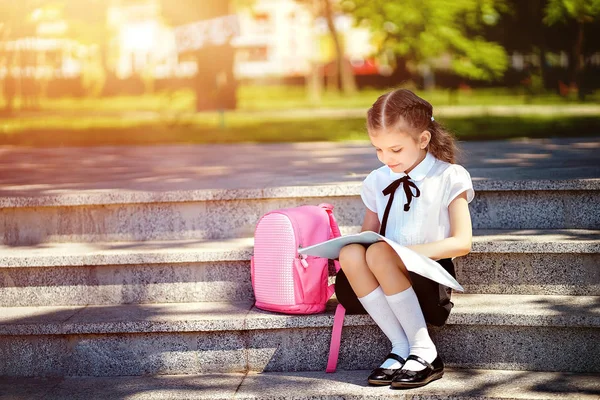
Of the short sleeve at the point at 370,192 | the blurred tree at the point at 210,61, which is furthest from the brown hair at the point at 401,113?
the blurred tree at the point at 210,61

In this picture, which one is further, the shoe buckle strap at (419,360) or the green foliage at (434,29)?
the green foliage at (434,29)

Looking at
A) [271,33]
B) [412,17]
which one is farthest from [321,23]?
[271,33]

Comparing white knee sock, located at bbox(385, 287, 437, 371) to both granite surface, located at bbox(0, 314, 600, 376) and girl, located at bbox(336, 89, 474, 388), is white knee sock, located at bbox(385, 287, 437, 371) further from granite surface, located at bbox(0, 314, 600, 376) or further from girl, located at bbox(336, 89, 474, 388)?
granite surface, located at bbox(0, 314, 600, 376)

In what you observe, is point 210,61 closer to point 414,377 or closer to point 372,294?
point 372,294

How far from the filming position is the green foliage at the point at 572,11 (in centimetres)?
985

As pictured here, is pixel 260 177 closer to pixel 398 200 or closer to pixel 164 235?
pixel 164 235

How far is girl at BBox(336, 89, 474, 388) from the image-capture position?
3277 mm

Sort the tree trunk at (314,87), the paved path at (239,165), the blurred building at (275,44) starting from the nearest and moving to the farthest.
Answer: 1. the paved path at (239,165)
2. the tree trunk at (314,87)
3. the blurred building at (275,44)

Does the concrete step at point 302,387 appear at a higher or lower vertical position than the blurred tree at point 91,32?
lower

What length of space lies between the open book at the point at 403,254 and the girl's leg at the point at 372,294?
0.06 m

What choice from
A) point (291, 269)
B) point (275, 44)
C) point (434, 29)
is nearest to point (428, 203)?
point (291, 269)

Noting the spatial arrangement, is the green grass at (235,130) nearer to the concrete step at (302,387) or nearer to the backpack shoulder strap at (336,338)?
the backpack shoulder strap at (336,338)

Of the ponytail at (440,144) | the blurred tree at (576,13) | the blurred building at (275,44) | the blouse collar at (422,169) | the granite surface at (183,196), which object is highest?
the blurred building at (275,44)

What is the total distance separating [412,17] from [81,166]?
7893 mm
